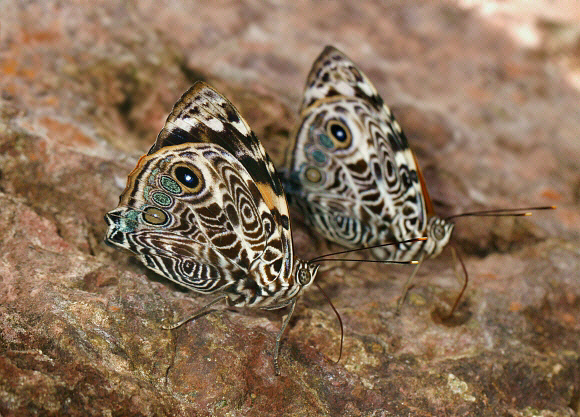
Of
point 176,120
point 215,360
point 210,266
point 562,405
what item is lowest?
point 562,405

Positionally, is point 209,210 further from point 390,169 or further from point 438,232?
point 438,232

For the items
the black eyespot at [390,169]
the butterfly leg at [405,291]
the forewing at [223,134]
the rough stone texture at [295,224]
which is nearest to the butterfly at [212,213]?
the forewing at [223,134]

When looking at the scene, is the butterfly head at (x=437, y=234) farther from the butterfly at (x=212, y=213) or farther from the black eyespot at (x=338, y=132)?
the butterfly at (x=212, y=213)

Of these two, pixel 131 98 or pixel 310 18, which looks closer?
pixel 131 98

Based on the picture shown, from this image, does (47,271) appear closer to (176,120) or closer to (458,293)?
(176,120)

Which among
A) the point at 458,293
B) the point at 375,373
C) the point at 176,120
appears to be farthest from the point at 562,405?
the point at 176,120

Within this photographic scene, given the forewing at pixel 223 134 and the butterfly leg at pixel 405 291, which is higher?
the forewing at pixel 223 134

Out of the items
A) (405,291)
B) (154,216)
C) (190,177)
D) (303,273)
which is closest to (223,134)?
(190,177)
